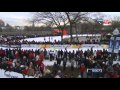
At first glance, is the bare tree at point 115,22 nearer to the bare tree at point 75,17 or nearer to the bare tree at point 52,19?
the bare tree at point 75,17

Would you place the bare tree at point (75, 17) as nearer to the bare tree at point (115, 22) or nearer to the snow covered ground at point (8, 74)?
the bare tree at point (115, 22)

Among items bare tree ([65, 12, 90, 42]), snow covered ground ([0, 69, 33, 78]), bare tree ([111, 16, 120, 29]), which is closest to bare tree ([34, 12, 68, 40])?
bare tree ([65, 12, 90, 42])

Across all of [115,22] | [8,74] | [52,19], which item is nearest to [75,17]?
[52,19]

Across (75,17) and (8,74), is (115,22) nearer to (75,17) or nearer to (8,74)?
(75,17)

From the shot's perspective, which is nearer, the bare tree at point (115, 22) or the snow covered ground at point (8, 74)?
the bare tree at point (115, 22)

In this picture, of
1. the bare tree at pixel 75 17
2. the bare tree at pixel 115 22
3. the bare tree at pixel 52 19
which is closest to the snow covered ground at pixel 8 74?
the bare tree at pixel 52 19

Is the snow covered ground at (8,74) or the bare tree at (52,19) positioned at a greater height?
the bare tree at (52,19)

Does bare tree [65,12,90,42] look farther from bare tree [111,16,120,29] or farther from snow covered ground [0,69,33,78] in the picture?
snow covered ground [0,69,33,78]

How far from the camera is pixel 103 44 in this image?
1544 cm
